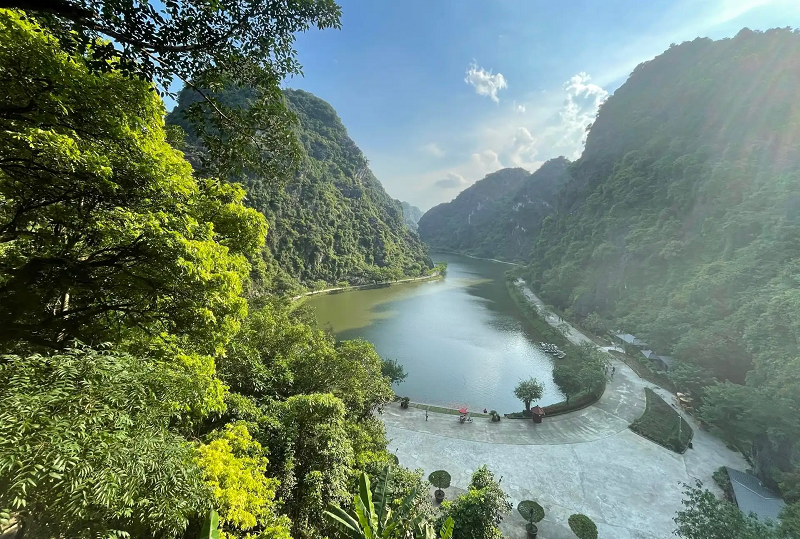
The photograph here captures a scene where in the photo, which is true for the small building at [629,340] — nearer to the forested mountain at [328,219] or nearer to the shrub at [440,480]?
the shrub at [440,480]

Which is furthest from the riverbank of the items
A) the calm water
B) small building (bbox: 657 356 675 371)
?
small building (bbox: 657 356 675 371)

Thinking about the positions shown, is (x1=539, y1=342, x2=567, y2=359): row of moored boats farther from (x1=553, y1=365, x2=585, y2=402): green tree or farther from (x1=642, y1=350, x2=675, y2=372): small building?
(x1=553, y1=365, x2=585, y2=402): green tree

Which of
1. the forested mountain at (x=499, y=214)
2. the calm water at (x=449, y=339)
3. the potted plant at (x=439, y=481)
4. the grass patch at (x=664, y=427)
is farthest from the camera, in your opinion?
the forested mountain at (x=499, y=214)

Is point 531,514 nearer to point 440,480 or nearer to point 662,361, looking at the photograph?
point 440,480

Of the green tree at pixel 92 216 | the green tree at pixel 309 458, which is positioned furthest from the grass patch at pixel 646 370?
the green tree at pixel 92 216

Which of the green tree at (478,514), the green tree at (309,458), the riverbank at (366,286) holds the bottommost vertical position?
the riverbank at (366,286)

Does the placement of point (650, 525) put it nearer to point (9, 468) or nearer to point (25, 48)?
point (9, 468)
